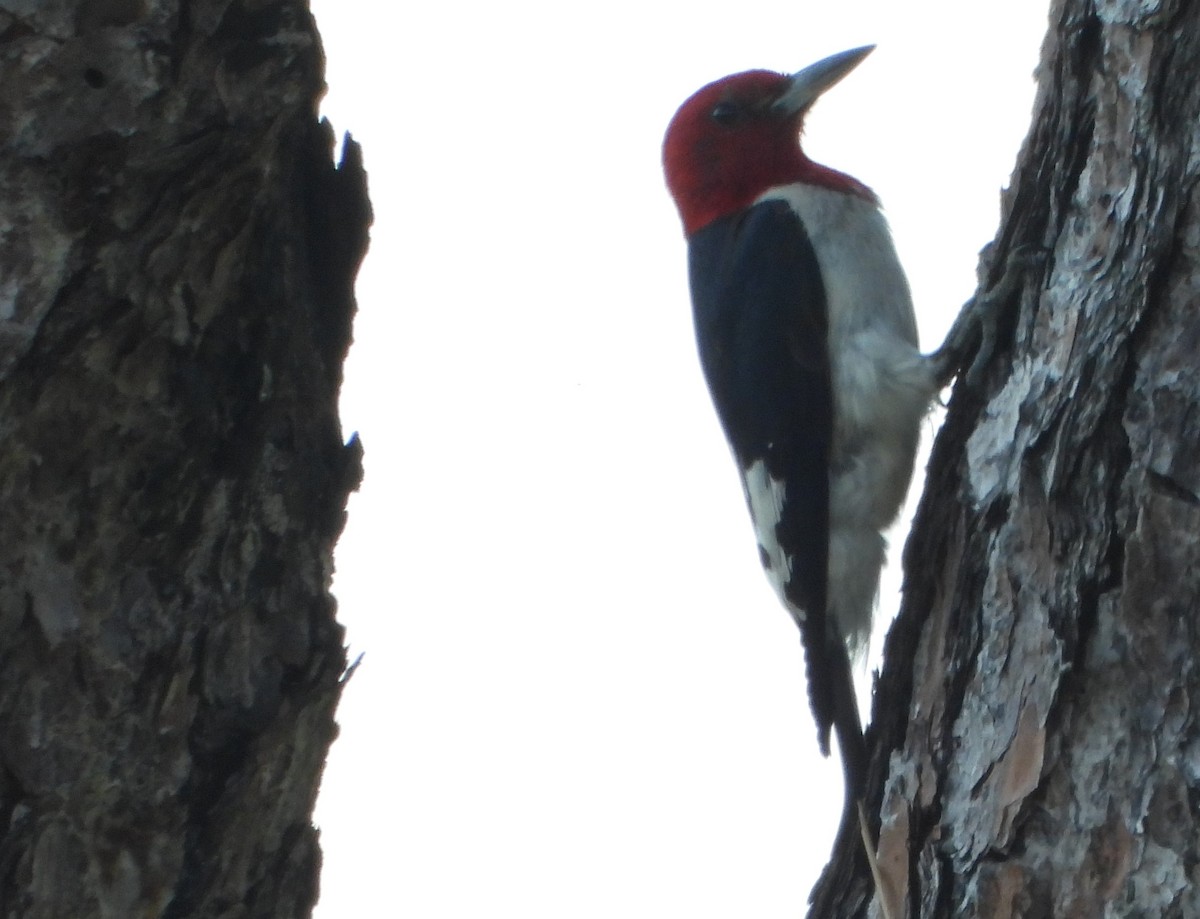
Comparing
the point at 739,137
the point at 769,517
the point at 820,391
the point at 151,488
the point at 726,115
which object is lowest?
the point at 151,488

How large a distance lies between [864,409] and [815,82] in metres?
1.52

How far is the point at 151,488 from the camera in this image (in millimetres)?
1709

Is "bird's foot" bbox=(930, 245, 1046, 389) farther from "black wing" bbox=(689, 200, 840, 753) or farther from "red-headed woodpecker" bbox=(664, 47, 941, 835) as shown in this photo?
"black wing" bbox=(689, 200, 840, 753)

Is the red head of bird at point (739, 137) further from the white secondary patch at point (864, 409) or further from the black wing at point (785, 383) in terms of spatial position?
the white secondary patch at point (864, 409)

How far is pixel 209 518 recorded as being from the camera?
175 cm

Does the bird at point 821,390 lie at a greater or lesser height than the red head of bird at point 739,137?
lesser

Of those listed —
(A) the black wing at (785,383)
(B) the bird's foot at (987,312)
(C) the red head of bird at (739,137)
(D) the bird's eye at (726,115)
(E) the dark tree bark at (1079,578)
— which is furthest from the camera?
(D) the bird's eye at (726,115)

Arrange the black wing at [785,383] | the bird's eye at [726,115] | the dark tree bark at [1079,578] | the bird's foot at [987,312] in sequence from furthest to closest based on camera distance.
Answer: the bird's eye at [726,115]
the black wing at [785,383]
the bird's foot at [987,312]
the dark tree bark at [1079,578]

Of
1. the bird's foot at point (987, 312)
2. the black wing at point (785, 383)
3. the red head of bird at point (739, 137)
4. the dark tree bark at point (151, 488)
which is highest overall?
the red head of bird at point (739, 137)

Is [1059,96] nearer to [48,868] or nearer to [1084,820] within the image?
[1084,820]

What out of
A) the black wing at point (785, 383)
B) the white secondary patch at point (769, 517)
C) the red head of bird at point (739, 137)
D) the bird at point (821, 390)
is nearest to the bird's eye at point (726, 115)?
the red head of bird at point (739, 137)

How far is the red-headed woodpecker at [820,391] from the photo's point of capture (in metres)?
3.37

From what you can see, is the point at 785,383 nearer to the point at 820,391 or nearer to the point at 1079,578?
the point at 820,391

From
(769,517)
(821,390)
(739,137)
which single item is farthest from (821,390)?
(739,137)
